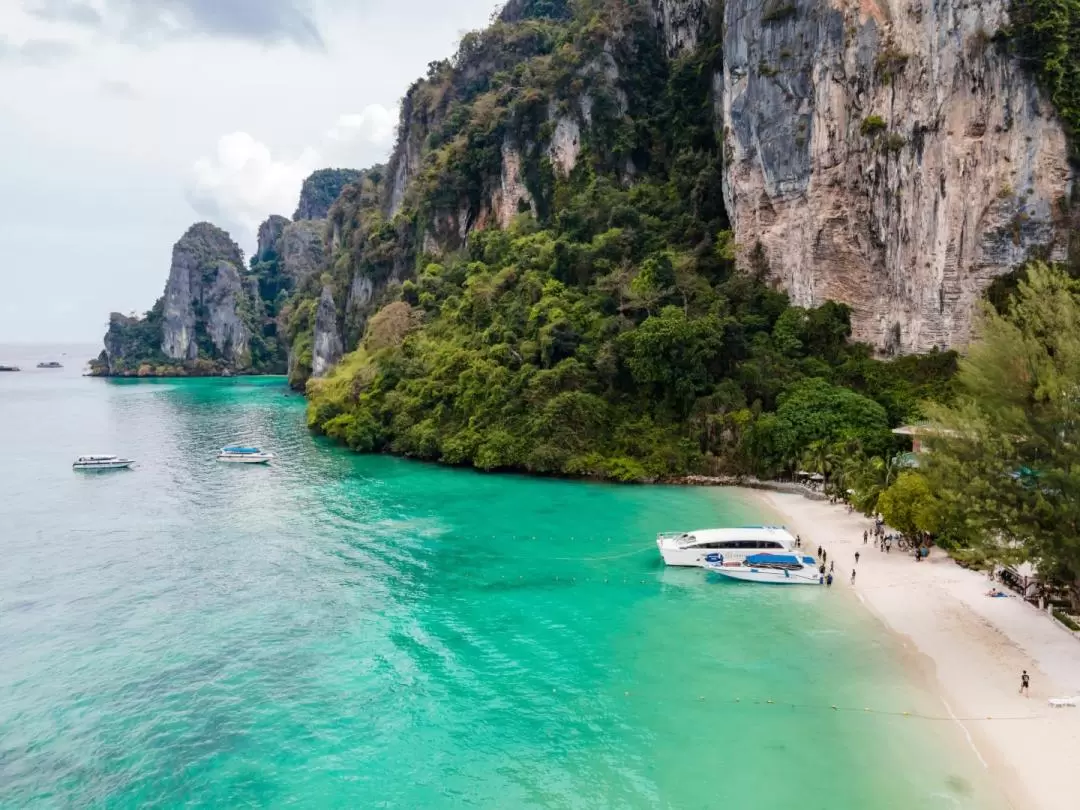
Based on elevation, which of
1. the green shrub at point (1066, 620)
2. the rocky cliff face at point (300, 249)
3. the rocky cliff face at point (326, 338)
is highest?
the rocky cliff face at point (300, 249)

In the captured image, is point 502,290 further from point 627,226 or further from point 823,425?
point 823,425

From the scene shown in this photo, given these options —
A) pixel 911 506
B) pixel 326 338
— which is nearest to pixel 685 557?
pixel 911 506

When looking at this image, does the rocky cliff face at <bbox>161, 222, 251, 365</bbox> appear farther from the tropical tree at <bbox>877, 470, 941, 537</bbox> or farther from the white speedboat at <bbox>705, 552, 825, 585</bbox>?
the tropical tree at <bbox>877, 470, 941, 537</bbox>

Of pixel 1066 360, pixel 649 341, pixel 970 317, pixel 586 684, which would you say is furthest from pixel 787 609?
pixel 970 317

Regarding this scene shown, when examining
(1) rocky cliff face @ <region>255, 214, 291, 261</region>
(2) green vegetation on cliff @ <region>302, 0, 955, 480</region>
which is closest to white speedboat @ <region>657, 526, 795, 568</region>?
(2) green vegetation on cliff @ <region>302, 0, 955, 480</region>

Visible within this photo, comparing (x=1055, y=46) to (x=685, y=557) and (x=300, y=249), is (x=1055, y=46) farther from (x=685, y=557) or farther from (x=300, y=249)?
(x=300, y=249)

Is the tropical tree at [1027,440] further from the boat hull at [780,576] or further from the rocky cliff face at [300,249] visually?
the rocky cliff face at [300,249]

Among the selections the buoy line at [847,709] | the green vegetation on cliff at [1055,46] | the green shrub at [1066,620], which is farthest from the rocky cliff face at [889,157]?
the buoy line at [847,709]
